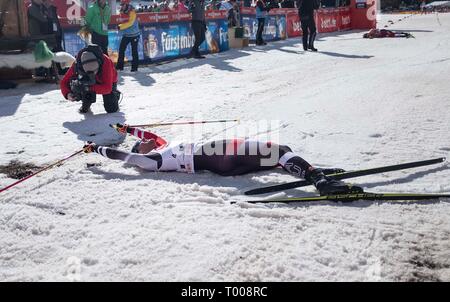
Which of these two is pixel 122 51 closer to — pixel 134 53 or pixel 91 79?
pixel 134 53

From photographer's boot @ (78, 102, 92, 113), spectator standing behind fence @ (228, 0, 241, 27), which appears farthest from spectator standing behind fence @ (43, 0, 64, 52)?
spectator standing behind fence @ (228, 0, 241, 27)

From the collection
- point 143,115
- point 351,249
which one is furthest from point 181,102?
point 351,249

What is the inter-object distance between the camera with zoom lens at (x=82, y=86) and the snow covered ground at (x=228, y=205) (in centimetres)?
32

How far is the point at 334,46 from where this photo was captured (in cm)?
1526

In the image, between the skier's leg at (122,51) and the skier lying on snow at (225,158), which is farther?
the skier's leg at (122,51)

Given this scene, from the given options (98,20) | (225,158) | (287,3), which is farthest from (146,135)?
(287,3)

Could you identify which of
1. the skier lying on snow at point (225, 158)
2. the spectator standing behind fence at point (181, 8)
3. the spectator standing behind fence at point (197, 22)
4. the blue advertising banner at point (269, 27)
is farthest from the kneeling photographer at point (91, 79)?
the blue advertising banner at point (269, 27)

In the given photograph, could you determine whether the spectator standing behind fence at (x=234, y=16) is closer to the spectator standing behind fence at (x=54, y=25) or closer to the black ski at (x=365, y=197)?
the spectator standing behind fence at (x=54, y=25)

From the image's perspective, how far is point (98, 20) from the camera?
411 inches

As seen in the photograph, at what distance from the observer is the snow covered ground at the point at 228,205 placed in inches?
101

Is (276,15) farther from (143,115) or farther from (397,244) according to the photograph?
(397,244)

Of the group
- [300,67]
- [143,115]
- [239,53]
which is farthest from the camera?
[239,53]

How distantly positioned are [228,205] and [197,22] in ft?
34.9
